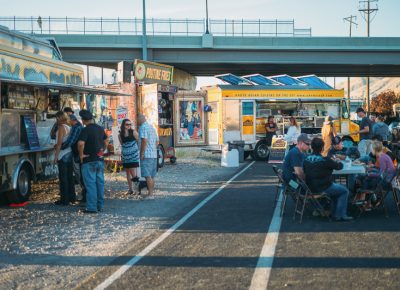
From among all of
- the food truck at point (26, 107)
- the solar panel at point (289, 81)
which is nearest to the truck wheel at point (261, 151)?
the solar panel at point (289, 81)

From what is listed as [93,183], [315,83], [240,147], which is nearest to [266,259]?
[93,183]

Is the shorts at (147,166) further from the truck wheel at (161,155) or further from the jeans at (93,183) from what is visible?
the truck wheel at (161,155)

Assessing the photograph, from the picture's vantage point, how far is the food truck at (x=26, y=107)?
11773mm

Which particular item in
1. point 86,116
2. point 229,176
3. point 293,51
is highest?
point 293,51

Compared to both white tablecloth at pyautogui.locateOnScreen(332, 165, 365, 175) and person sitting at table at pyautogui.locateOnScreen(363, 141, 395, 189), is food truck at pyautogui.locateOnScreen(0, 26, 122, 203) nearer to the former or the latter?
white tablecloth at pyautogui.locateOnScreen(332, 165, 365, 175)

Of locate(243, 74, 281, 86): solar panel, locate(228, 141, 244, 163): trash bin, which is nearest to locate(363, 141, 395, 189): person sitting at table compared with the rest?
locate(228, 141, 244, 163): trash bin

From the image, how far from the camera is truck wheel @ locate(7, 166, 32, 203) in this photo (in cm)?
1184

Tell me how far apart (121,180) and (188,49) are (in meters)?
26.4

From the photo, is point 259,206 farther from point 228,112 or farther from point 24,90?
point 228,112

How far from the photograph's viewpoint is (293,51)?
4228 centimetres

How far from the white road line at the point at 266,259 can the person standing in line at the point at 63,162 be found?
4444 millimetres

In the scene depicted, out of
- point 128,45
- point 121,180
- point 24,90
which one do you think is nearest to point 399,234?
point 24,90

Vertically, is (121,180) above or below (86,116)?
below

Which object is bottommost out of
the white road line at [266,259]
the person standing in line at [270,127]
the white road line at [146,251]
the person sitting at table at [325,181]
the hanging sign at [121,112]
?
the white road line at [146,251]
